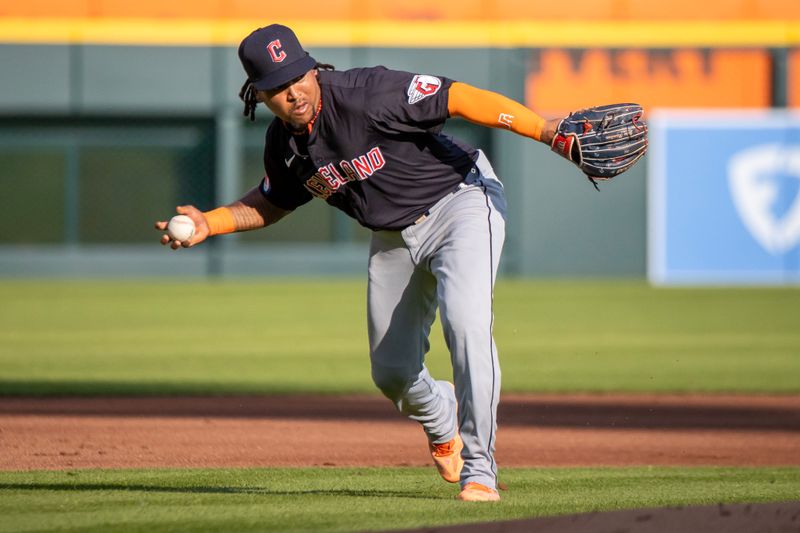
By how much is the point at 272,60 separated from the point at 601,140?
1186 millimetres

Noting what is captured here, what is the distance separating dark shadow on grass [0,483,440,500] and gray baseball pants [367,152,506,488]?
1.06 feet

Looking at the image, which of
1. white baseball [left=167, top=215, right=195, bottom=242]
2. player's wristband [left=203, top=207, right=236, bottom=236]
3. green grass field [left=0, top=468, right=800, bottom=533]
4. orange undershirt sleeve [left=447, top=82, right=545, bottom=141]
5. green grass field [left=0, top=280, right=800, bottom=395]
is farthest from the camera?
green grass field [left=0, top=280, right=800, bottom=395]

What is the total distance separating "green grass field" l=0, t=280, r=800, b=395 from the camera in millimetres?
9922

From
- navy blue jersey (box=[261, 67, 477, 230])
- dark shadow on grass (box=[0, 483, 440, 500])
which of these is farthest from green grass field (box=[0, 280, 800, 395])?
navy blue jersey (box=[261, 67, 477, 230])

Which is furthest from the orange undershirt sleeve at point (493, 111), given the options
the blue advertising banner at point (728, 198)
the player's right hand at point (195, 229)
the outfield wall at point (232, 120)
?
the outfield wall at point (232, 120)

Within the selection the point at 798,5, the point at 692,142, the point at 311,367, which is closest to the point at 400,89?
the point at 311,367

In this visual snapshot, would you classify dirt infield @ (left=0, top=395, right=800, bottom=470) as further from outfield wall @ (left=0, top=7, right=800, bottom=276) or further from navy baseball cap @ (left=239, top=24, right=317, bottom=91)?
outfield wall @ (left=0, top=7, right=800, bottom=276)

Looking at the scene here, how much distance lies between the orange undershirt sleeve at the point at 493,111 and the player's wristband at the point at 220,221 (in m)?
1.10

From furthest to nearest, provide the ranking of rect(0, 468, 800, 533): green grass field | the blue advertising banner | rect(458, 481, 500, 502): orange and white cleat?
1. the blue advertising banner
2. rect(458, 481, 500, 502): orange and white cleat
3. rect(0, 468, 800, 533): green grass field

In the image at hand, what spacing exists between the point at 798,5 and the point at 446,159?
20099 mm

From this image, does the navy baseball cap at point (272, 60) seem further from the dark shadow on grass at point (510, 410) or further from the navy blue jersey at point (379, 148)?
the dark shadow on grass at point (510, 410)

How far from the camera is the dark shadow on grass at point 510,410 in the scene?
7.98 metres

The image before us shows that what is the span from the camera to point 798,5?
23562mm

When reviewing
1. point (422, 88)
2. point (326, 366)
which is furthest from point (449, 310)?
point (326, 366)
